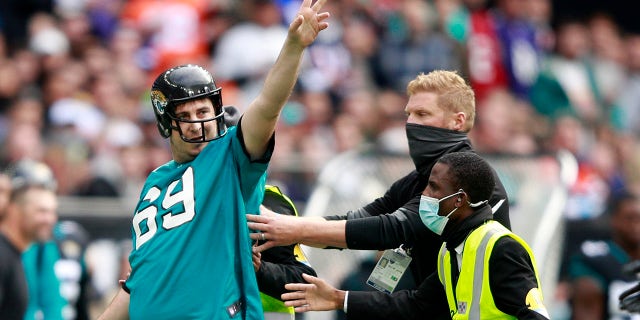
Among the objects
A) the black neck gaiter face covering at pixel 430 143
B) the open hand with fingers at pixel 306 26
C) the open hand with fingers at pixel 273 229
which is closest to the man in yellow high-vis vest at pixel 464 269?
the black neck gaiter face covering at pixel 430 143

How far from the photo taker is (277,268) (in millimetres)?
6258

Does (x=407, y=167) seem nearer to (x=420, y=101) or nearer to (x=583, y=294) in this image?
(x=583, y=294)

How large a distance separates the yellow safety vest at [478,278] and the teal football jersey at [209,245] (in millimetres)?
930

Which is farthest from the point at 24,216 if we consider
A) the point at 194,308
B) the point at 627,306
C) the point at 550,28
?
the point at 550,28

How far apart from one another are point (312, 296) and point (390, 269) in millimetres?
438

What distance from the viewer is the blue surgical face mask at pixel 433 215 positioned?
5770 mm

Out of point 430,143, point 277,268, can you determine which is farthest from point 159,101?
point 430,143

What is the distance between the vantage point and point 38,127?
1326 centimetres

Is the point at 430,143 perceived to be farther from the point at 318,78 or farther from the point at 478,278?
the point at 318,78

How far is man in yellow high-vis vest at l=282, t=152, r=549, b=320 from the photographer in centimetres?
552

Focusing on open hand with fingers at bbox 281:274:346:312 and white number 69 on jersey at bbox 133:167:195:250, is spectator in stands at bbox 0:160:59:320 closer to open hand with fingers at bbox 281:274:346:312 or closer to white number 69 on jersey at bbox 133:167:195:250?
white number 69 on jersey at bbox 133:167:195:250

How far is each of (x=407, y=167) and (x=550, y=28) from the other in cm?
745

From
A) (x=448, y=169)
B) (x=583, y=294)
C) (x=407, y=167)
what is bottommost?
(x=583, y=294)

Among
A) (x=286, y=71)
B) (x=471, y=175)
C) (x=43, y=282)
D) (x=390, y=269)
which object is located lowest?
(x=43, y=282)
